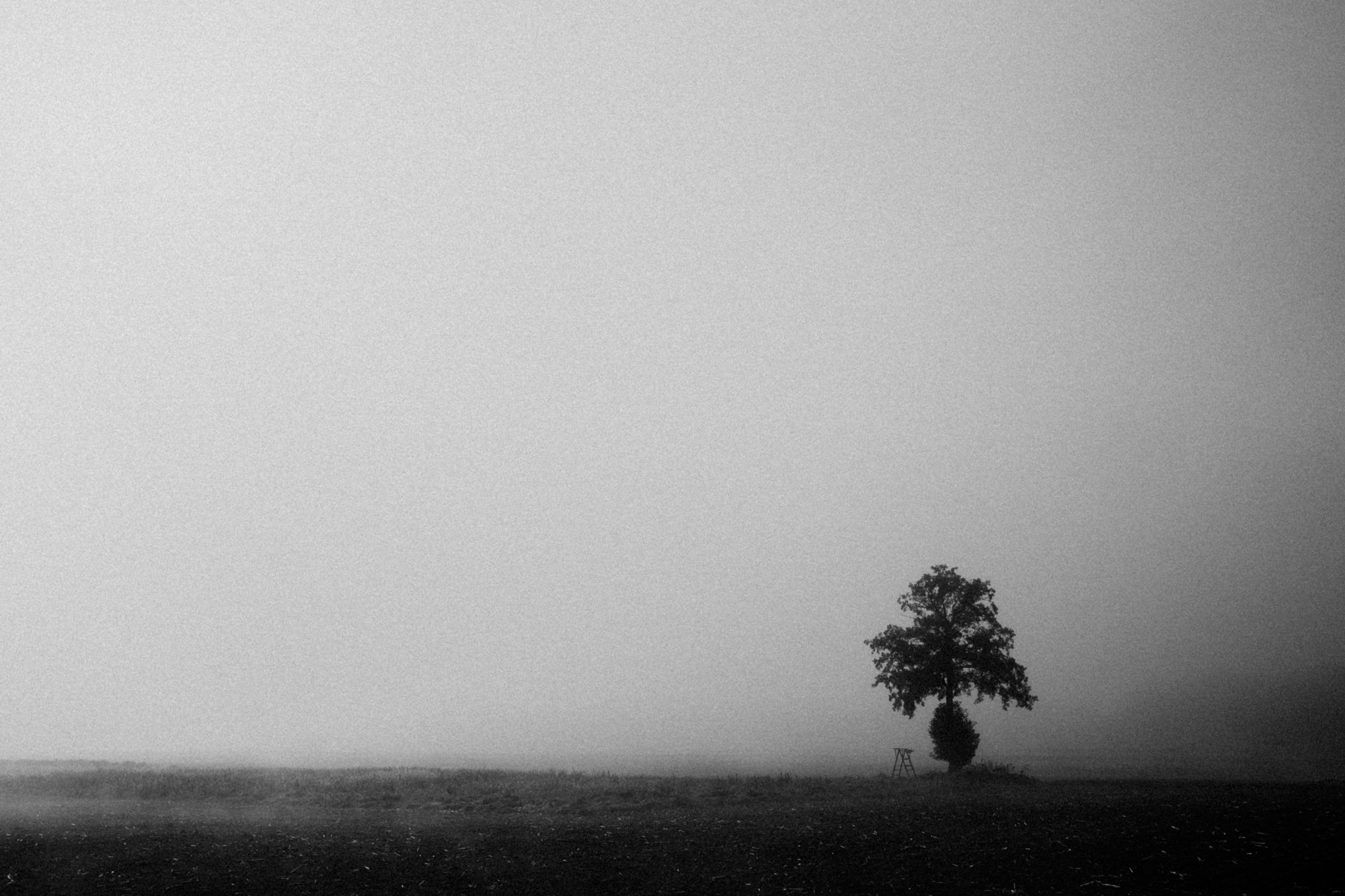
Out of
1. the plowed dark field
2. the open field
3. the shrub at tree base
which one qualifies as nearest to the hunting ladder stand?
the shrub at tree base

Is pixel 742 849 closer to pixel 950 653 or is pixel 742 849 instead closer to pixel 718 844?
pixel 718 844

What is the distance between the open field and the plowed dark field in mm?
86

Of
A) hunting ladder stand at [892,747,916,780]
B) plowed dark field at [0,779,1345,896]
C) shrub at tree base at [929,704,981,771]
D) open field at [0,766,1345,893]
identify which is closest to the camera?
plowed dark field at [0,779,1345,896]

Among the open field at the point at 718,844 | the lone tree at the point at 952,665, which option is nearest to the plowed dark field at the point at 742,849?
the open field at the point at 718,844

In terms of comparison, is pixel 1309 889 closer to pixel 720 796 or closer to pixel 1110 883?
pixel 1110 883

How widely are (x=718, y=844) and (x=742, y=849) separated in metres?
1.01

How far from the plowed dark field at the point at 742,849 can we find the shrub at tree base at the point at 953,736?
58.2 ft

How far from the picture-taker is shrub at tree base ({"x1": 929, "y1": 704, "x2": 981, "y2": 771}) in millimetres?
46531

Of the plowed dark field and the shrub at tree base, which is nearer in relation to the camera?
the plowed dark field

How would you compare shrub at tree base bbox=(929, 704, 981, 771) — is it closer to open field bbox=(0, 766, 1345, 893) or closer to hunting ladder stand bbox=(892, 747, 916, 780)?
hunting ladder stand bbox=(892, 747, 916, 780)

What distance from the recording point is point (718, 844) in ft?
73.5

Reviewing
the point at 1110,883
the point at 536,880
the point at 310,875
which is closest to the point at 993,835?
the point at 1110,883

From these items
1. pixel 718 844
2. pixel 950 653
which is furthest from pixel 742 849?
pixel 950 653

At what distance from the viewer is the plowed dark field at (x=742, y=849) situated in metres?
17.8
